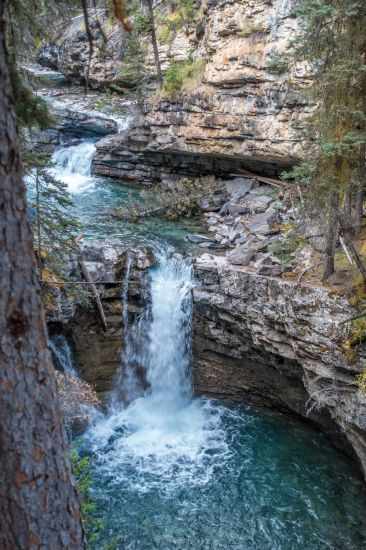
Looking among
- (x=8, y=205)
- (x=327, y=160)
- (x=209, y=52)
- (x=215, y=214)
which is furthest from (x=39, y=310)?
(x=209, y=52)

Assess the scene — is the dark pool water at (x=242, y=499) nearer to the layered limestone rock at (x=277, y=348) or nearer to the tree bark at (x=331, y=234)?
the layered limestone rock at (x=277, y=348)

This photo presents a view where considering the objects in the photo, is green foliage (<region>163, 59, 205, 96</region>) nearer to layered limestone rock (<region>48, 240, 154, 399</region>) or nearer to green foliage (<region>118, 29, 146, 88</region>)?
green foliage (<region>118, 29, 146, 88</region>)

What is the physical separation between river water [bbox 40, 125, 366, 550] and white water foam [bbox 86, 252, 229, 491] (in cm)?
3

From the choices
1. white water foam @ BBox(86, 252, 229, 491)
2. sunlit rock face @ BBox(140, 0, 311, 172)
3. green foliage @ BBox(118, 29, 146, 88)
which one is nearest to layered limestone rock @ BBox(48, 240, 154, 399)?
white water foam @ BBox(86, 252, 229, 491)

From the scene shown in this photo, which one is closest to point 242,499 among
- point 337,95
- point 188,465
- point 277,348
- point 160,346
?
point 188,465

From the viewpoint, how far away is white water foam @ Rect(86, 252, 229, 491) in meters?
→ 9.80

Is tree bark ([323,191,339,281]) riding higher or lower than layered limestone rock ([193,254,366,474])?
higher

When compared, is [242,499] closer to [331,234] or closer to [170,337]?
[170,337]

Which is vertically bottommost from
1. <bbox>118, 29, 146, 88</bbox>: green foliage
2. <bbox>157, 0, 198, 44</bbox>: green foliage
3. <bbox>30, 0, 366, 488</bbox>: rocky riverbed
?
<bbox>30, 0, 366, 488</bbox>: rocky riverbed

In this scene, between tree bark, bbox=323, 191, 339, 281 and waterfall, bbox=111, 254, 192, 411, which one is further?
waterfall, bbox=111, 254, 192, 411

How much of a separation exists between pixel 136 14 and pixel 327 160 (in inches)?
533

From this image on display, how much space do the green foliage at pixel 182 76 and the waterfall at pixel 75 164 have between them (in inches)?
186

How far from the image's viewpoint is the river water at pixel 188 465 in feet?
27.5

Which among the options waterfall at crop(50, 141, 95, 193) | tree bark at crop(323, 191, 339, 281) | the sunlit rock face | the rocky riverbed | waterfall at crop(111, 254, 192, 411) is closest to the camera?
tree bark at crop(323, 191, 339, 281)
